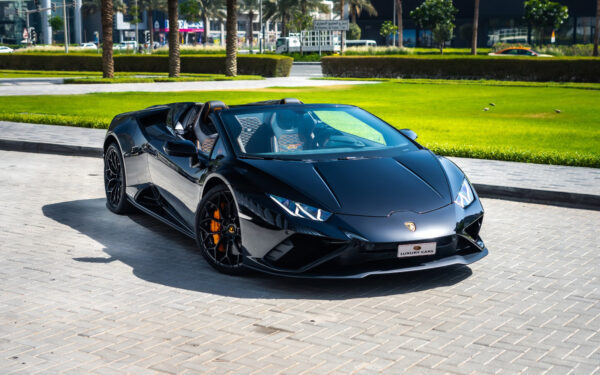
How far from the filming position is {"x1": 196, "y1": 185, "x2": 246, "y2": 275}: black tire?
5.79 m

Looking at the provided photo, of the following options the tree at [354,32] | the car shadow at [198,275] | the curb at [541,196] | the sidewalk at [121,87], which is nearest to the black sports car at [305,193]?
the car shadow at [198,275]

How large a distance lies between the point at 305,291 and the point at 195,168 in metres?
1.54

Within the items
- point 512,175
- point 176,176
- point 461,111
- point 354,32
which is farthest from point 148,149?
point 354,32

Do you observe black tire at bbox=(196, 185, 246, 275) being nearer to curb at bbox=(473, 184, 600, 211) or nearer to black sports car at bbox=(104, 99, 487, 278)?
black sports car at bbox=(104, 99, 487, 278)

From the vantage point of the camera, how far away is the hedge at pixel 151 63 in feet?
141

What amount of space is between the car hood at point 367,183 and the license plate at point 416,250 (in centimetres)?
27

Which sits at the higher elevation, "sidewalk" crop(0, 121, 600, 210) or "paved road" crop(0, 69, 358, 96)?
"paved road" crop(0, 69, 358, 96)

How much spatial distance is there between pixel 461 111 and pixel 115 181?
15589 millimetres

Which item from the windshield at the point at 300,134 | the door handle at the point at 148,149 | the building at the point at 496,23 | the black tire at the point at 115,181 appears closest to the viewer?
the windshield at the point at 300,134

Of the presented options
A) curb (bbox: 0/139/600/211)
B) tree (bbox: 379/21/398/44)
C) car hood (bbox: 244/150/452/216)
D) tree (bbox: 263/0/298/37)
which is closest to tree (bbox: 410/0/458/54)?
tree (bbox: 379/21/398/44)

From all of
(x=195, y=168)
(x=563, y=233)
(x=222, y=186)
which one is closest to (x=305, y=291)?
(x=222, y=186)

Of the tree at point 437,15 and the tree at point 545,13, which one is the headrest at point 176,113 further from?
the tree at point 545,13

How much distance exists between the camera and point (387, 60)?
144 feet

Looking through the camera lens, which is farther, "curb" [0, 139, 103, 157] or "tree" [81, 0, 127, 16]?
Answer: "tree" [81, 0, 127, 16]
